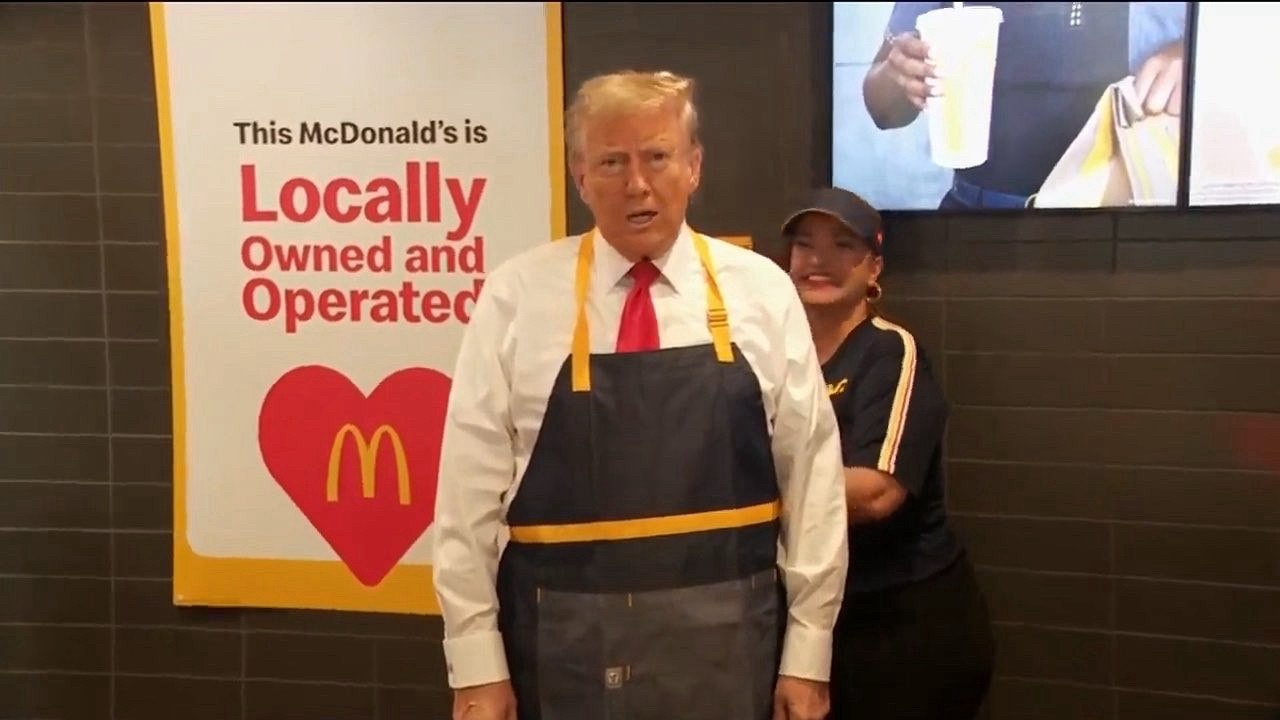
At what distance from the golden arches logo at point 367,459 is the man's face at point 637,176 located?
0.93 m

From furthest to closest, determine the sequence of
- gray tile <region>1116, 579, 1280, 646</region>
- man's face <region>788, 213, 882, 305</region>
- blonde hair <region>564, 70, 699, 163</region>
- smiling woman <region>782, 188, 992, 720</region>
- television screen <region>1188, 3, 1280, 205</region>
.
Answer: gray tile <region>1116, 579, 1280, 646</region> < television screen <region>1188, 3, 1280, 205</region> < man's face <region>788, 213, 882, 305</region> < smiling woman <region>782, 188, 992, 720</region> < blonde hair <region>564, 70, 699, 163</region>

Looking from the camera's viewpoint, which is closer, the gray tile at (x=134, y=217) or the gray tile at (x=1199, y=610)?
the gray tile at (x=1199, y=610)

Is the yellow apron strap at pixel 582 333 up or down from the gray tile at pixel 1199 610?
up

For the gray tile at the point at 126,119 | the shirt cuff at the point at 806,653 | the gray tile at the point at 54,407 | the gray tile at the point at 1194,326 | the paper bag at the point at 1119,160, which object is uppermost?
the gray tile at the point at 126,119

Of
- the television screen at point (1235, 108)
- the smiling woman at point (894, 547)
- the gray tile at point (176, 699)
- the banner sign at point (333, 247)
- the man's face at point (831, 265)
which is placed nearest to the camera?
the smiling woman at point (894, 547)

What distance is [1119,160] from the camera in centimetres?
200

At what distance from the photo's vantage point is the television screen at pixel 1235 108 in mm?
1942

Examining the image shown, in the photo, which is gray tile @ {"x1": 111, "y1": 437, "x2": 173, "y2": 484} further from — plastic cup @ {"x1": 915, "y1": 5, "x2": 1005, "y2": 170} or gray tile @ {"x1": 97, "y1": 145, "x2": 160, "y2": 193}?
plastic cup @ {"x1": 915, "y1": 5, "x2": 1005, "y2": 170}

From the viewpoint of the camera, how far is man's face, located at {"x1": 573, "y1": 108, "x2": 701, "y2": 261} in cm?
146

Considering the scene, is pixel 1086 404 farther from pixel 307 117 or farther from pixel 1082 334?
pixel 307 117

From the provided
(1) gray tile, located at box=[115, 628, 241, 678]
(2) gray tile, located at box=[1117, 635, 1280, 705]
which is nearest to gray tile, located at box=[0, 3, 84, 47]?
(1) gray tile, located at box=[115, 628, 241, 678]

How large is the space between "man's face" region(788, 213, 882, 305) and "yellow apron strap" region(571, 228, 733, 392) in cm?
30

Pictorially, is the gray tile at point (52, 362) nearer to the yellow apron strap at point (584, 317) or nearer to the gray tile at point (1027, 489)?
the yellow apron strap at point (584, 317)

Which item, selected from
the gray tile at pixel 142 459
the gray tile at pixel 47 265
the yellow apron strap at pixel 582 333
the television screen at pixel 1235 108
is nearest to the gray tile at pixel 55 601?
the gray tile at pixel 142 459
